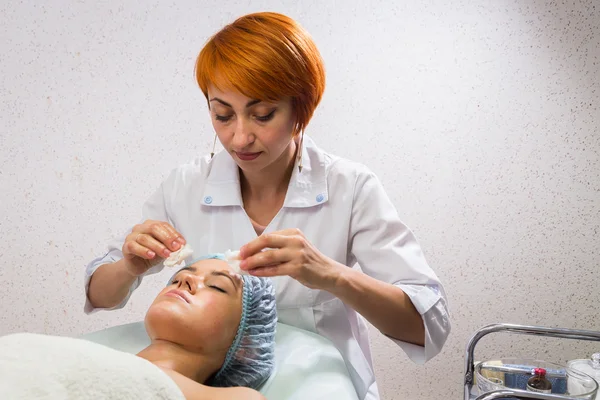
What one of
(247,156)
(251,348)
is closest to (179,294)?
(251,348)

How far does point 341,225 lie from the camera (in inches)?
68.0

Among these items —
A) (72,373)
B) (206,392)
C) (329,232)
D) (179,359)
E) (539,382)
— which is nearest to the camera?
(72,373)

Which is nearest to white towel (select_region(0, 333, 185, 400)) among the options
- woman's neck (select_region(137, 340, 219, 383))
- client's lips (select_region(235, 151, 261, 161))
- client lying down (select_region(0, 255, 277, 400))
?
client lying down (select_region(0, 255, 277, 400))

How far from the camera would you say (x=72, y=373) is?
1.00m

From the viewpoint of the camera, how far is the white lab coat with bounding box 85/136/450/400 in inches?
64.1

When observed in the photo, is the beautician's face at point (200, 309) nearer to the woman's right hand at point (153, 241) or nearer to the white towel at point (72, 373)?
the woman's right hand at point (153, 241)

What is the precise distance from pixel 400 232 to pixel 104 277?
2.76ft

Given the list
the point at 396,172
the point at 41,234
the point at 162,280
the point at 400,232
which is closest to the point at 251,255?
the point at 400,232

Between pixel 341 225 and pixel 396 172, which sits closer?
pixel 341 225

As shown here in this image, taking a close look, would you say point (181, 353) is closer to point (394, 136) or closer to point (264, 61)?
point (264, 61)

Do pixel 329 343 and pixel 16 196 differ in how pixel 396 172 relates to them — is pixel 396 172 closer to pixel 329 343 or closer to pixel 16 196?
pixel 329 343

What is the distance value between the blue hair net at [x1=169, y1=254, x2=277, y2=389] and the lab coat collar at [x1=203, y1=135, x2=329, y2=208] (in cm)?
31

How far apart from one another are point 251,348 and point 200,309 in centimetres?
16

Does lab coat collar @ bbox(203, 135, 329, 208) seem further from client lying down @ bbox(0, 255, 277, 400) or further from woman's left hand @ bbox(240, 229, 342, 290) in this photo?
woman's left hand @ bbox(240, 229, 342, 290)
